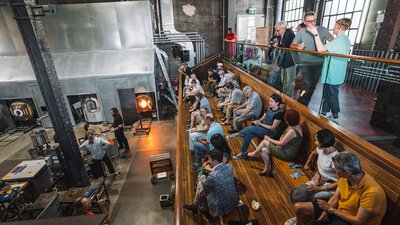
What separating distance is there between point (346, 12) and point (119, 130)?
31.2ft

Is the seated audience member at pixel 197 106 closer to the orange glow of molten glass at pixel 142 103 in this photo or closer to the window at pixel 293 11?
the orange glow of molten glass at pixel 142 103

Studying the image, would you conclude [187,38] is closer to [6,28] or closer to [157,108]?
[157,108]

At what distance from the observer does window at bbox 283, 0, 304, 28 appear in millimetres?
10695

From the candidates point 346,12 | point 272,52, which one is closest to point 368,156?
point 272,52

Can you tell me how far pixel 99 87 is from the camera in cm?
1019

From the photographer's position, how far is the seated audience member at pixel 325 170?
2.56m

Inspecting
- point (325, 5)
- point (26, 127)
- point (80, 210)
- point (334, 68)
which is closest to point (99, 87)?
point (26, 127)

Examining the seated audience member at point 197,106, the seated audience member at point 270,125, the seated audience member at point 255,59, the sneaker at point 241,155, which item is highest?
the seated audience member at point 255,59

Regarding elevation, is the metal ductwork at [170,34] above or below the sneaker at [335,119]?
above

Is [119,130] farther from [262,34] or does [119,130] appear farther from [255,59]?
[262,34]

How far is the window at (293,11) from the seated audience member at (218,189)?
10671 mm

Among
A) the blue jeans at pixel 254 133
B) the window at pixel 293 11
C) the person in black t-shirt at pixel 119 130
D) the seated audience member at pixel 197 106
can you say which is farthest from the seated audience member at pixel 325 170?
the window at pixel 293 11

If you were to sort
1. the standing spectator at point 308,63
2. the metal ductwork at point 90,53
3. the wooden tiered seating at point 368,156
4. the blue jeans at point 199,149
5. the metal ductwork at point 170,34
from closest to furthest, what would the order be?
the wooden tiered seating at point 368,156, the standing spectator at point 308,63, the blue jeans at point 199,149, the metal ductwork at point 90,53, the metal ductwork at point 170,34

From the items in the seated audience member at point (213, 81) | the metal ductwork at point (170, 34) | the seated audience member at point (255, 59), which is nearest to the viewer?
the seated audience member at point (255, 59)
